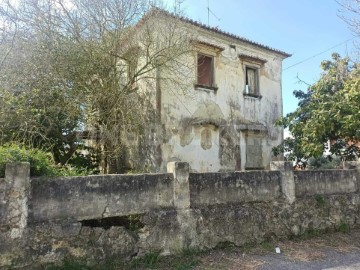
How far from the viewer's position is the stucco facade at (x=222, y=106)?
12.1 metres

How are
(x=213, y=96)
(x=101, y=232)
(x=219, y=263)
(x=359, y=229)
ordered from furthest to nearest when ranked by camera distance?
(x=213, y=96), (x=359, y=229), (x=219, y=263), (x=101, y=232)

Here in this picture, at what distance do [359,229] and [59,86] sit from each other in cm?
869

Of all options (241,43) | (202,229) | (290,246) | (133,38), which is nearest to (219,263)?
(202,229)

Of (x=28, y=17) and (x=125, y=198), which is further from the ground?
(x=28, y=17)

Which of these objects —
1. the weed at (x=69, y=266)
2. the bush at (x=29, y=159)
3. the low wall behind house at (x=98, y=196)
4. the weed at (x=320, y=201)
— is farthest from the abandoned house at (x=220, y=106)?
the weed at (x=69, y=266)

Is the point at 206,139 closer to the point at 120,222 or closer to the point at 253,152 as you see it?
the point at 253,152

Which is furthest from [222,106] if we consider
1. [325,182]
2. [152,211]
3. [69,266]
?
[69,266]

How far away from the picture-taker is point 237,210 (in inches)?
263

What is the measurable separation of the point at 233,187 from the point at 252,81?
915 centimetres

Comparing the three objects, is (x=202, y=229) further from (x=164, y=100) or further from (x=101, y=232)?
(x=164, y=100)

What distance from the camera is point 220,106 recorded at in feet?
44.3

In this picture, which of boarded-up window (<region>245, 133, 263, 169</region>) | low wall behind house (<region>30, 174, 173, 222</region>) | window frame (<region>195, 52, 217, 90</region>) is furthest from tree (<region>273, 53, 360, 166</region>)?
low wall behind house (<region>30, 174, 173, 222</region>)

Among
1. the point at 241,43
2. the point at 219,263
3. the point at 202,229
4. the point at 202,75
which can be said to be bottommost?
the point at 219,263

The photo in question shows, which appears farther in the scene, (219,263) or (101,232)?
(219,263)
